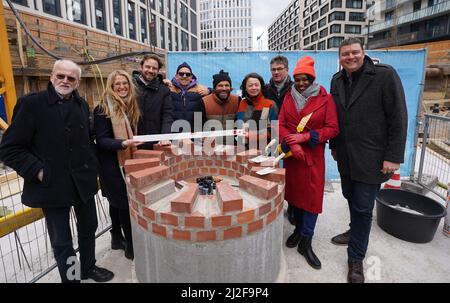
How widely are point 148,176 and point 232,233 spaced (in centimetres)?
85

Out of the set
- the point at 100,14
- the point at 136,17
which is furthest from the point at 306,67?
the point at 136,17

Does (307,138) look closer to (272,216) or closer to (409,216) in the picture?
(272,216)

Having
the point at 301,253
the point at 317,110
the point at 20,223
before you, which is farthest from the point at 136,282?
the point at 317,110

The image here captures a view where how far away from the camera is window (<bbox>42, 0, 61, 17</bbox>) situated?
20500mm

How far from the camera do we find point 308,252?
281 cm

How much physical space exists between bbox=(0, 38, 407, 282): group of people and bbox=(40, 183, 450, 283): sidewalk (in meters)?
0.11

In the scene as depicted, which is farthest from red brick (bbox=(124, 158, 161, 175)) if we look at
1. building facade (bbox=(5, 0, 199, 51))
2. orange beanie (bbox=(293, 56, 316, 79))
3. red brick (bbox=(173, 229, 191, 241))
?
building facade (bbox=(5, 0, 199, 51))

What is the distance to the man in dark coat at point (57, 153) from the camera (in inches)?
77.6

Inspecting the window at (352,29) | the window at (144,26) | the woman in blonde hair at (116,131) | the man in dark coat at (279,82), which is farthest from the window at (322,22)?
the woman in blonde hair at (116,131)

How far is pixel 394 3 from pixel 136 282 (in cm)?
5031

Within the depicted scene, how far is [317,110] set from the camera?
262 centimetres

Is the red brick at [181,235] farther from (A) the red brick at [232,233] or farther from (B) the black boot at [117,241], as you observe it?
(B) the black boot at [117,241]

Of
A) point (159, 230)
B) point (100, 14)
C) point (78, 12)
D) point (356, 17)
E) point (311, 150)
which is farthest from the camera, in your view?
point (356, 17)
